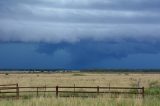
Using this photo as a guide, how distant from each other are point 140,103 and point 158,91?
64.3 ft

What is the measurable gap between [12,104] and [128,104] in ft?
15.9

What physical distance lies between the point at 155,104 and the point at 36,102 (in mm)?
5023

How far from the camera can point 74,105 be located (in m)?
18.2

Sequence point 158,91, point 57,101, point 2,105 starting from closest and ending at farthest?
point 2,105 → point 57,101 → point 158,91

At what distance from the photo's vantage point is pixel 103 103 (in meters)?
18.5

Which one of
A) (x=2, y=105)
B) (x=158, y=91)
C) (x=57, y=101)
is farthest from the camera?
(x=158, y=91)

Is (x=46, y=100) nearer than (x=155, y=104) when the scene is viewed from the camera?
No

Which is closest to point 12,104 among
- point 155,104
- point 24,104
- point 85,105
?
point 24,104

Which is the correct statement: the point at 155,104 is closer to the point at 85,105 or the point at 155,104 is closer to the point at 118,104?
the point at 118,104

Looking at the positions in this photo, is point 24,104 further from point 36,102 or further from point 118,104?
point 118,104

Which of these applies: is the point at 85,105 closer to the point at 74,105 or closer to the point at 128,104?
the point at 74,105

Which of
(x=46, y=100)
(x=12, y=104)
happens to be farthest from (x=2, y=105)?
(x=46, y=100)

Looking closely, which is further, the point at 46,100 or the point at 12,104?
the point at 46,100

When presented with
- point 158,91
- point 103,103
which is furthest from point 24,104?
point 158,91
